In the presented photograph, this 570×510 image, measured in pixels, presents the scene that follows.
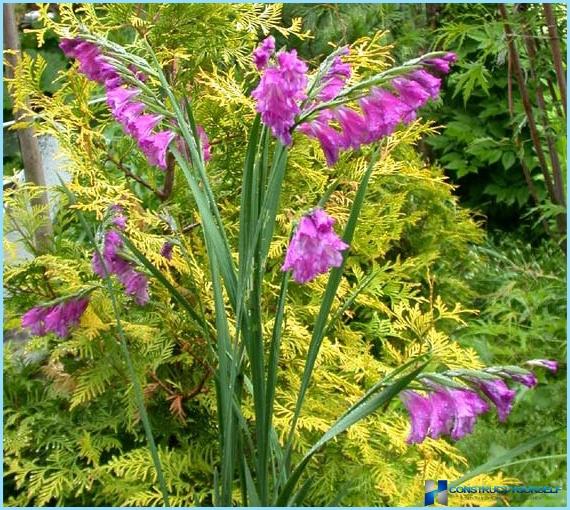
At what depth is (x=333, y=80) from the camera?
1298mm

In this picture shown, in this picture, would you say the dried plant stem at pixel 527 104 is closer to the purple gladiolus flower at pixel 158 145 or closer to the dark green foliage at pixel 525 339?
the dark green foliage at pixel 525 339

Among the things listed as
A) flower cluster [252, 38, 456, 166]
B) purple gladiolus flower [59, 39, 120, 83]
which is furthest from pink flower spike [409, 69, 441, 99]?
purple gladiolus flower [59, 39, 120, 83]

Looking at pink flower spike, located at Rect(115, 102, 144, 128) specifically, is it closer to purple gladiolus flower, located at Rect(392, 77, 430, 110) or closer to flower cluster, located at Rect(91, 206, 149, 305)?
flower cluster, located at Rect(91, 206, 149, 305)

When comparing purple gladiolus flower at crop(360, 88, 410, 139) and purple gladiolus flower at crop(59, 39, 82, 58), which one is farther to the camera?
purple gladiolus flower at crop(59, 39, 82, 58)

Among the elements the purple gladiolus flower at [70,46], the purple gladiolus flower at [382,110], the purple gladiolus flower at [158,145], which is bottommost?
the purple gladiolus flower at [158,145]

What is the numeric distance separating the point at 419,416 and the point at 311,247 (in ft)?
1.03

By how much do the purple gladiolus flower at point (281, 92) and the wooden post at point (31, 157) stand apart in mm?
1166

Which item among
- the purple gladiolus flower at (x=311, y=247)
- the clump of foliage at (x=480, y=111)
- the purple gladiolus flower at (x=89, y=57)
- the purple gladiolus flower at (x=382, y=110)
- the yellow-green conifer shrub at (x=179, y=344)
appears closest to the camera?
the purple gladiolus flower at (x=311, y=247)

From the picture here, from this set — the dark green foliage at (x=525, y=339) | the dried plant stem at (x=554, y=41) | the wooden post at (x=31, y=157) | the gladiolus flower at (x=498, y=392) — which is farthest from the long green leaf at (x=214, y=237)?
the dried plant stem at (x=554, y=41)

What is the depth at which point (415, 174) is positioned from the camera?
232cm

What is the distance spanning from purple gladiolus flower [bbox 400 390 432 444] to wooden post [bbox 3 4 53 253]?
4.13 feet

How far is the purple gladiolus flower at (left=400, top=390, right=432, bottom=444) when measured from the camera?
1.25m

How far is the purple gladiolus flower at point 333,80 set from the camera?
1.28 meters

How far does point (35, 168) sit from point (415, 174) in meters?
1.03
